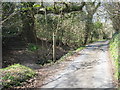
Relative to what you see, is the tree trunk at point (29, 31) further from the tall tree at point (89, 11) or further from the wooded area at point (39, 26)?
the tall tree at point (89, 11)

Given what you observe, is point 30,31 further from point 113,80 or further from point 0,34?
point 113,80

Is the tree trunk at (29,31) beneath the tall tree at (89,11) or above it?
beneath

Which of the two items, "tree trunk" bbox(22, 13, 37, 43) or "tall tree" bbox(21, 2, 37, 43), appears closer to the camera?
"tall tree" bbox(21, 2, 37, 43)

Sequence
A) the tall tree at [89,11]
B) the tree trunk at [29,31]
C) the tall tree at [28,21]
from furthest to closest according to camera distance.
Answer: the tall tree at [89,11], the tree trunk at [29,31], the tall tree at [28,21]

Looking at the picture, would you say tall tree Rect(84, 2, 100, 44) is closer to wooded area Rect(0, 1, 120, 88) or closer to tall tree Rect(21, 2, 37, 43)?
wooded area Rect(0, 1, 120, 88)

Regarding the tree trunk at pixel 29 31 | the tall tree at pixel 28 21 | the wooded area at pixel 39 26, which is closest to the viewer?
the wooded area at pixel 39 26

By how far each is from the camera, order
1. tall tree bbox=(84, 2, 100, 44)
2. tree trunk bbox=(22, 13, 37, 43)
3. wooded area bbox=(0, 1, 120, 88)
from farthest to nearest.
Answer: tall tree bbox=(84, 2, 100, 44), tree trunk bbox=(22, 13, 37, 43), wooded area bbox=(0, 1, 120, 88)

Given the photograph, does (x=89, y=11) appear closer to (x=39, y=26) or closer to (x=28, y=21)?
(x=39, y=26)

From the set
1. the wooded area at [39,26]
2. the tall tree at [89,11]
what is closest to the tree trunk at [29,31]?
the wooded area at [39,26]

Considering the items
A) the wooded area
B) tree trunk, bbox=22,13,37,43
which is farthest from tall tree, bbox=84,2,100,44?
tree trunk, bbox=22,13,37,43

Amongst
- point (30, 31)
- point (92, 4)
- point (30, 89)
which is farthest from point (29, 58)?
point (92, 4)

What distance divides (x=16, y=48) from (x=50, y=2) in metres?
6.19

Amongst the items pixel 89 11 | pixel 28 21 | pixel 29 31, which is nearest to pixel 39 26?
pixel 29 31

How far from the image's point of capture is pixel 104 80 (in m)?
6.47
